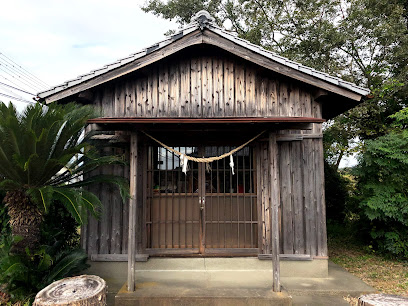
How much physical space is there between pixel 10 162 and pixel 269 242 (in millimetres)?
5015

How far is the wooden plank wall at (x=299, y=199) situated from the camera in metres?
5.64

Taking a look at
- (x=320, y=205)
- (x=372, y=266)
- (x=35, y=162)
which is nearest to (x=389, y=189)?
(x=372, y=266)

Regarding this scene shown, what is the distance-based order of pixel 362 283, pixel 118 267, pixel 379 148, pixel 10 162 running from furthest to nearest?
pixel 379 148 → pixel 118 267 → pixel 362 283 → pixel 10 162

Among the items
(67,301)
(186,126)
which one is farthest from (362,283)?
(67,301)

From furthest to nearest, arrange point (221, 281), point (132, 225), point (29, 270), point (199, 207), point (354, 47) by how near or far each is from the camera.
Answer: point (354, 47), point (199, 207), point (221, 281), point (132, 225), point (29, 270)

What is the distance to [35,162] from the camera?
421 centimetres

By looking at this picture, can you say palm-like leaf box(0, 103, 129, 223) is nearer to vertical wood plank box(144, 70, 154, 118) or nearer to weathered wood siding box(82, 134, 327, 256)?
weathered wood siding box(82, 134, 327, 256)

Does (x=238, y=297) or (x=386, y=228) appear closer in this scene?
(x=238, y=297)

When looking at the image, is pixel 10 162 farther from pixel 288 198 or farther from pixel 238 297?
pixel 288 198

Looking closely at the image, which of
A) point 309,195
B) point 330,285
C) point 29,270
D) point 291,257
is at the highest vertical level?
point 309,195

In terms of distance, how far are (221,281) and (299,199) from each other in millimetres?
2364

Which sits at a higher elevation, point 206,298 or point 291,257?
point 291,257

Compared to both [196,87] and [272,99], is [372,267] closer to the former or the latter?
[272,99]

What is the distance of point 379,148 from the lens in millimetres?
6871
